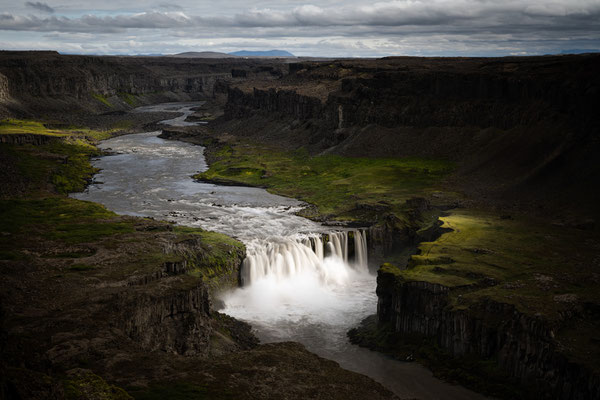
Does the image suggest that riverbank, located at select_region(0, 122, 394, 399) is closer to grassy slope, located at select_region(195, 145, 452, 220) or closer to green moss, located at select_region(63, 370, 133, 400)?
green moss, located at select_region(63, 370, 133, 400)

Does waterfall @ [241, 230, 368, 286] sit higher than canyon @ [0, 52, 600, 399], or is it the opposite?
canyon @ [0, 52, 600, 399]

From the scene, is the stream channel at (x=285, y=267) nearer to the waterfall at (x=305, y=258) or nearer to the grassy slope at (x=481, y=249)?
the waterfall at (x=305, y=258)

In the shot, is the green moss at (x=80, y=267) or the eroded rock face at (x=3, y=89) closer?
the green moss at (x=80, y=267)

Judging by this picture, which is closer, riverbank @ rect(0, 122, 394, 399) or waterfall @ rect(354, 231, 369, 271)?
riverbank @ rect(0, 122, 394, 399)

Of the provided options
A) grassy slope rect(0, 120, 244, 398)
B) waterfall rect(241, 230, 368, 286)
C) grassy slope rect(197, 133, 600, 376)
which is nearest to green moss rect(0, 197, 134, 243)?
grassy slope rect(0, 120, 244, 398)

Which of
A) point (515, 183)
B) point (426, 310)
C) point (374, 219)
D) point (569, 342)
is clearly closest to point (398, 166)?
point (515, 183)

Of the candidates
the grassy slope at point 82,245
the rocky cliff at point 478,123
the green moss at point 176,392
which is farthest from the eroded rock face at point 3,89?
the green moss at point 176,392

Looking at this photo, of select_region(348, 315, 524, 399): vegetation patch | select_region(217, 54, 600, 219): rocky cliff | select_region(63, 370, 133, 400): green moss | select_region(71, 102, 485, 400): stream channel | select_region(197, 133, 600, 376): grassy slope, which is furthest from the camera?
select_region(217, 54, 600, 219): rocky cliff
